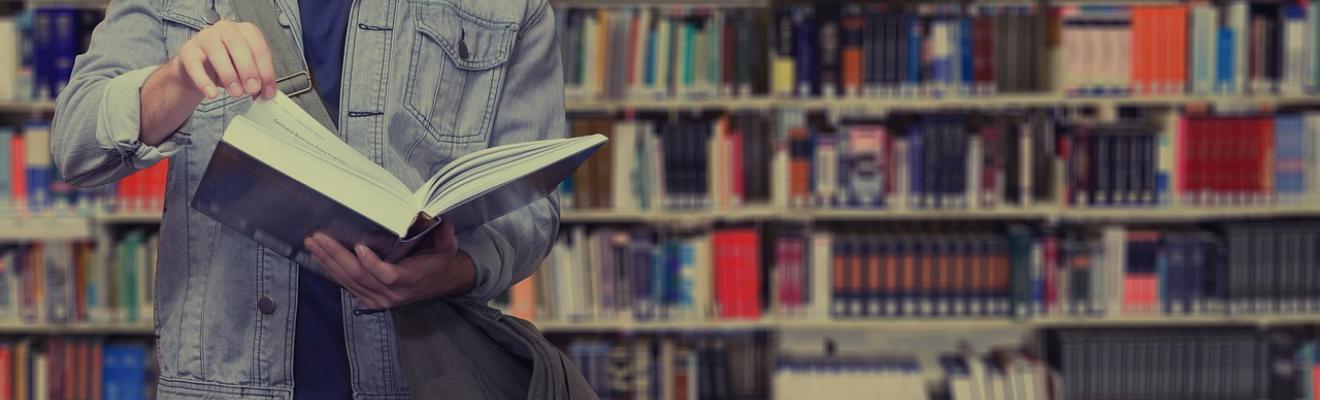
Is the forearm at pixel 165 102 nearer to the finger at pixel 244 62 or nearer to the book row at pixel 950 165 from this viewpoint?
the finger at pixel 244 62

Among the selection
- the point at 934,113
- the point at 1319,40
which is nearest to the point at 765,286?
the point at 934,113

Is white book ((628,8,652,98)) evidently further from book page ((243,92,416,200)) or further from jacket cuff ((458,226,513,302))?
book page ((243,92,416,200))

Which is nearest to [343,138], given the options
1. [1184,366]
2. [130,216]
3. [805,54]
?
[805,54]

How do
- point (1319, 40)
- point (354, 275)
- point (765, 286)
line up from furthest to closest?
point (765, 286) < point (1319, 40) < point (354, 275)

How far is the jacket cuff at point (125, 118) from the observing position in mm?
980

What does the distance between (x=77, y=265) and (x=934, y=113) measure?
2.40m

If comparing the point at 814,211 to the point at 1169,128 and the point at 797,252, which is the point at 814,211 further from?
the point at 1169,128

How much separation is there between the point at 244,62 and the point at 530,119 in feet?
1.10

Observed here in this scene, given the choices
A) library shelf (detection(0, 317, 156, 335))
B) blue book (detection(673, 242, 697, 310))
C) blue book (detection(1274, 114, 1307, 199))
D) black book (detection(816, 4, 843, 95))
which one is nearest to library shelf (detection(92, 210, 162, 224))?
library shelf (detection(0, 317, 156, 335))

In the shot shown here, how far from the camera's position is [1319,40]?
344cm

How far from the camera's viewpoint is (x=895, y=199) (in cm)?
351

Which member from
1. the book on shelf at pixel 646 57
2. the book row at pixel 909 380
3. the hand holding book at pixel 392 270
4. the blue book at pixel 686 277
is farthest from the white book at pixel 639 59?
the hand holding book at pixel 392 270

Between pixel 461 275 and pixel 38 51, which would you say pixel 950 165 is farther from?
pixel 461 275

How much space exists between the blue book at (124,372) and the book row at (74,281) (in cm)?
9
